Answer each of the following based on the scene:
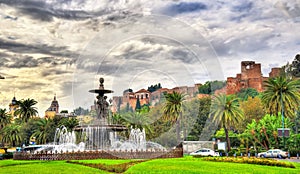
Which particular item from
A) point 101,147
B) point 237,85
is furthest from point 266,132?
point 237,85

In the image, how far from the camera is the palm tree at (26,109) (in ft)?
239

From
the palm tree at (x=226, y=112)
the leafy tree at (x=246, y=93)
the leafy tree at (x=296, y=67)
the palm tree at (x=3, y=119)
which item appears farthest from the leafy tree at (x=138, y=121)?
the leafy tree at (x=246, y=93)

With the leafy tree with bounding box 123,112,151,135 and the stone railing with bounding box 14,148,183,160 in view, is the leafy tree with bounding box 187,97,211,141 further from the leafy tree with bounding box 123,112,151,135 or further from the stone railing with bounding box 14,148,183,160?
the stone railing with bounding box 14,148,183,160

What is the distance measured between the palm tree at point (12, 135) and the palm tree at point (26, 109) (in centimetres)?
239

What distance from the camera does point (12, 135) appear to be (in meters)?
72.3

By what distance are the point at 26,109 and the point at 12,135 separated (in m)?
5.27

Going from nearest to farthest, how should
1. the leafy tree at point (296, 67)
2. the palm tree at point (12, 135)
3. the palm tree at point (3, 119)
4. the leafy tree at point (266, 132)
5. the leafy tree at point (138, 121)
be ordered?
the leafy tree at point (266, 132), the leafy tree at point (138, 121), the palm tree at point (12, 135), the palm tree at point (3, 119), the leafy tree at point (296, 67)

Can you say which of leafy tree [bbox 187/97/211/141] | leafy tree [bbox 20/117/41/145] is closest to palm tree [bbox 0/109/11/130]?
leafy tree [bbox 20/117/41/145]

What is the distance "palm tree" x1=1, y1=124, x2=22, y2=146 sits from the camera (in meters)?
71.6

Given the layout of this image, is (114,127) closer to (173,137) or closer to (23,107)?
(173,137)

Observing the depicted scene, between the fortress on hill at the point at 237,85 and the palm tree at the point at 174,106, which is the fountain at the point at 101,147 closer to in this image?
the palm tree at the point at 174,106

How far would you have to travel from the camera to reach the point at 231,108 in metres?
51.8

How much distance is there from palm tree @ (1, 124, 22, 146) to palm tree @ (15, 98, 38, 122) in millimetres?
2386

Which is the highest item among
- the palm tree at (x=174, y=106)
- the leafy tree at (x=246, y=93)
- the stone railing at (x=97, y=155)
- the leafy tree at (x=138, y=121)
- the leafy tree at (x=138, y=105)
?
the leafy tree at (x=246, y=93)
